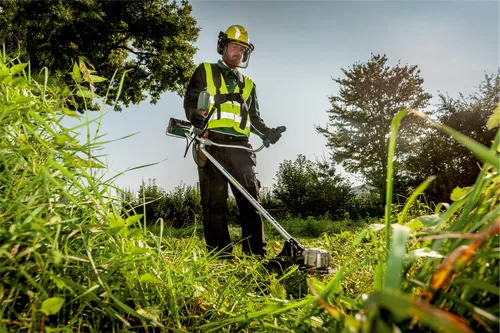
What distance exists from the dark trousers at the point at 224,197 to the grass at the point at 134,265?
2.90 meters

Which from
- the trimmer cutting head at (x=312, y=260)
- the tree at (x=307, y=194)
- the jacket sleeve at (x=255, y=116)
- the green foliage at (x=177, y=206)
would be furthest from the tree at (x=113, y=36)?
the trimmer cutting head at (x=312, y=260)

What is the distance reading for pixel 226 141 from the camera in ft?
13.9

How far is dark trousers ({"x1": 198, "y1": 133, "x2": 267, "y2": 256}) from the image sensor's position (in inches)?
160

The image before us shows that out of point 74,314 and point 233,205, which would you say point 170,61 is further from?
point 74,314

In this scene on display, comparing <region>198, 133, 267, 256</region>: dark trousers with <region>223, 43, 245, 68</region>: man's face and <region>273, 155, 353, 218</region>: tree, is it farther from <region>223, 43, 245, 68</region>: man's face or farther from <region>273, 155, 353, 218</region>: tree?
<region>273, 155, 353, 218</region>: tree

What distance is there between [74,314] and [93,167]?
0.42 m

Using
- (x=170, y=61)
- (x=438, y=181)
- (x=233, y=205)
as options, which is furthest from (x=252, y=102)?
(x=170, y=61)

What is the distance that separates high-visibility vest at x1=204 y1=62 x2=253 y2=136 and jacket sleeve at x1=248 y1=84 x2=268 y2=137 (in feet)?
1.20

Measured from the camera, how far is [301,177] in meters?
15.5

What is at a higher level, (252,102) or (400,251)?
(252,102)

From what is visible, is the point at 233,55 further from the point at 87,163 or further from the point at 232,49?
the point at 87,163

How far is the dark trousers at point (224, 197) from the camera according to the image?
4.06 meters

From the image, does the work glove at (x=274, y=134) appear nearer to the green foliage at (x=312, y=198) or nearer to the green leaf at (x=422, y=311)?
the green leaf at (x=422, y=311)

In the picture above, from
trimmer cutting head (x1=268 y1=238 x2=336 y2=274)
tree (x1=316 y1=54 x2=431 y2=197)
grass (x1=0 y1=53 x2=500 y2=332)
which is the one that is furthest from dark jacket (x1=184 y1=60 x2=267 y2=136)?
tree (x1=316 y1=54 x2=431 y2=197)
